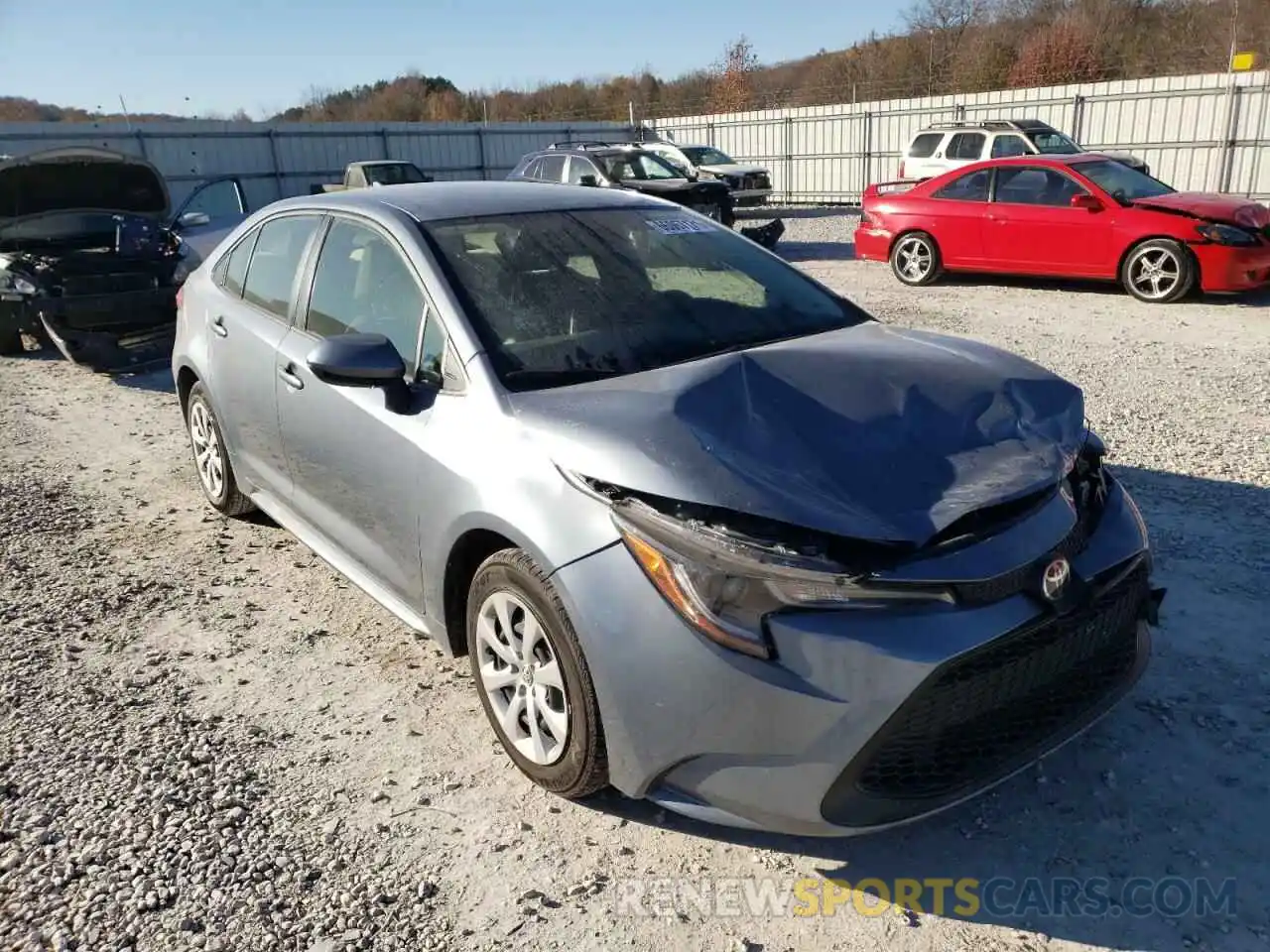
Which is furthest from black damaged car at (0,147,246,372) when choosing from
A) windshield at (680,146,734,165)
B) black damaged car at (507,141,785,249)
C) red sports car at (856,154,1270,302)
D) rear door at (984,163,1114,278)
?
windshield at (680,146,734,165)

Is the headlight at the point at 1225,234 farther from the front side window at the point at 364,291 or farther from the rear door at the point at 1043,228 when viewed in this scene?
the front side window at the point at 364,291

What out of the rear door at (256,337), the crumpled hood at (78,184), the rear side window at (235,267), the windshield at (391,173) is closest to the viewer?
the rear door at (256,337)

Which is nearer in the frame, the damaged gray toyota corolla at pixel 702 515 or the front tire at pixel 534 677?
the damaged gray toyota corolla at pixel 702 515

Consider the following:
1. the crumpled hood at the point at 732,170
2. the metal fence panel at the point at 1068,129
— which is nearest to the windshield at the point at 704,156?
the crumpled hood at the point at 732,170

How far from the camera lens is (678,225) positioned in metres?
3.93

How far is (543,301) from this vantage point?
3.19 meters

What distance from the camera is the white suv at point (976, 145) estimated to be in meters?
16.5

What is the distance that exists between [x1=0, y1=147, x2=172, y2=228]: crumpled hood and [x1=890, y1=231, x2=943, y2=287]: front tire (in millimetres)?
8543

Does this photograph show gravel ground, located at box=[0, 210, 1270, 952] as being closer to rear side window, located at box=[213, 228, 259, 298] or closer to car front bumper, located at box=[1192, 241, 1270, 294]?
rear side window, located at box=[213, 228, 259, 298]

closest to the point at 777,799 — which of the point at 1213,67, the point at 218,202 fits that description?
the point at 218,202

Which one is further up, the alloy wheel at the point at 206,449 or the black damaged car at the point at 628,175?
the black damaged car at the point at 628,175

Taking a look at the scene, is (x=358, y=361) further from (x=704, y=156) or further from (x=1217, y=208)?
(x=704, y=156)

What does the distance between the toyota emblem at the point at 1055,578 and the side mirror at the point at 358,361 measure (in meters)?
1.96

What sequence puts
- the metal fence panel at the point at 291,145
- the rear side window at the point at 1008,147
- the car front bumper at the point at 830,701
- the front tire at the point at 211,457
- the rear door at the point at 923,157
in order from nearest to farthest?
the car front bumper at the point at 830,701, the front tire at the point at 211,457, the rear side window at the point at 1008,147, the rear door at the point at 923,157, the metal fence panel at the point at 291,145
